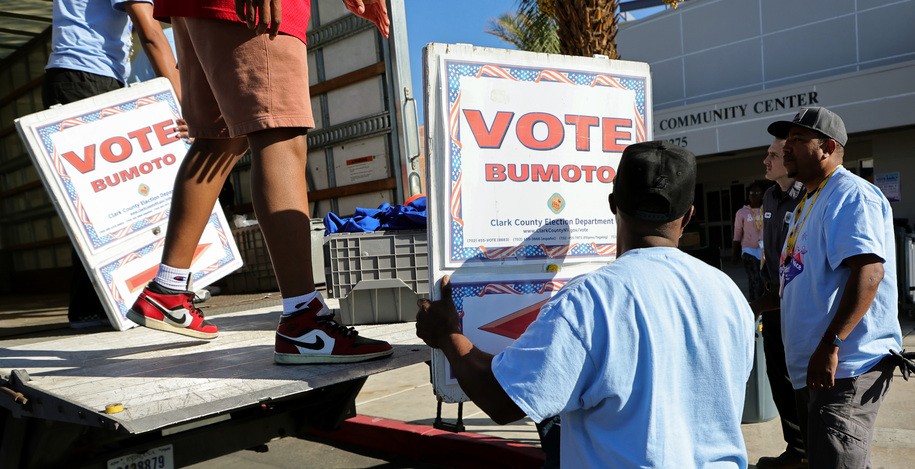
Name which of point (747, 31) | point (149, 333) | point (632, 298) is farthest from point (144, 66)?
point (747, 31)

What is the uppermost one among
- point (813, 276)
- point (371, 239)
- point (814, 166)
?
point (814, 166)

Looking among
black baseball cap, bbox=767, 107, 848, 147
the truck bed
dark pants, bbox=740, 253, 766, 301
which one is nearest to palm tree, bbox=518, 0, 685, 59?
dark pants, bbox=740, 253, 766, 301

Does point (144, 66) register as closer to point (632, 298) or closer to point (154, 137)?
point (154, 137)

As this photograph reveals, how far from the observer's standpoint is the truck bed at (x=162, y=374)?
1.96 metres

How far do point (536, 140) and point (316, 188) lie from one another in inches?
195

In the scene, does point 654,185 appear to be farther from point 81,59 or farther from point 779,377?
point 81,59

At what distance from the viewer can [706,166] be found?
22.2 metres

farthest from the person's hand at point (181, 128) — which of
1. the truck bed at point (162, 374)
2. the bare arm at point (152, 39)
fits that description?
the truck bed at point (162, 374)

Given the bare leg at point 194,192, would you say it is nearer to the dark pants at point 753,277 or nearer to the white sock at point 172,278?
the white sock at point 172,278

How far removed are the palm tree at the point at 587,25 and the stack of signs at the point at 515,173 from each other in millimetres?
5287

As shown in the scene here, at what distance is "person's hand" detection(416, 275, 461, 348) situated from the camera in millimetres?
1918

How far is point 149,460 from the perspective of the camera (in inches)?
92.0

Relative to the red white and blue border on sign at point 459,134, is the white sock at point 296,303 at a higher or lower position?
lower

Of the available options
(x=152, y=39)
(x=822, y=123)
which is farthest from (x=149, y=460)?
(x=822, y=123)
